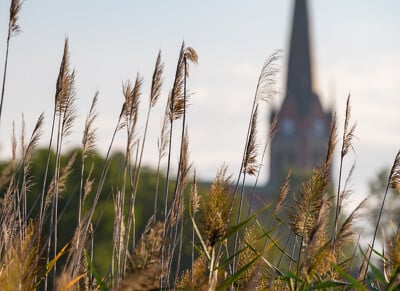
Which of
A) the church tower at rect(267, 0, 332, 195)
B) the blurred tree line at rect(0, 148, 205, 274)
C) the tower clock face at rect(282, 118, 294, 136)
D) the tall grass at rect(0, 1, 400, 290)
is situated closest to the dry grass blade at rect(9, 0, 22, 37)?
the tall grass at rect(0, 1, 400, 290)

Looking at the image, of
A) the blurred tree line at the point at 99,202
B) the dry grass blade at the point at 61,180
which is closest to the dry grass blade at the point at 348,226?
the dry grass blade at the point at 61,180

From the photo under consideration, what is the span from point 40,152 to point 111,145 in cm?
4469

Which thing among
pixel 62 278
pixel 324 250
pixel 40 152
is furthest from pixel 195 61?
pixel 40 152

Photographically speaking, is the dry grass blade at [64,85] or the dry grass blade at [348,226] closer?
the dry grass blade at [348,226]

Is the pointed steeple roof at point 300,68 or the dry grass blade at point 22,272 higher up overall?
the pointed steeple roof at point 300,68

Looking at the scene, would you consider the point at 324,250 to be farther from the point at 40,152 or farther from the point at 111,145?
the point at 40,152

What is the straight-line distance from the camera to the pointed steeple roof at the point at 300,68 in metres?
118

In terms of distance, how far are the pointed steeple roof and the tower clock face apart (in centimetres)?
203

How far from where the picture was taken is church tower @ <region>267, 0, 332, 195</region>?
118125 mm

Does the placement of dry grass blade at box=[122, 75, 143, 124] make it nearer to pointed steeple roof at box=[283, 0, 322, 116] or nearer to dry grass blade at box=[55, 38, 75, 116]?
dry grass blade at box=[55, 38, 75, 116]

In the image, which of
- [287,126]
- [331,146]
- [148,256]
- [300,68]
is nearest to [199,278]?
[148,256]

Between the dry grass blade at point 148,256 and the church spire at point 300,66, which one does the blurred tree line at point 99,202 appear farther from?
the church spire at point 300,66

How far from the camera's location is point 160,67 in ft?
15.5

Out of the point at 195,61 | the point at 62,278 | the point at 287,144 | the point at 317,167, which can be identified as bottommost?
the point at 62,278
